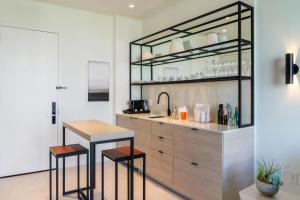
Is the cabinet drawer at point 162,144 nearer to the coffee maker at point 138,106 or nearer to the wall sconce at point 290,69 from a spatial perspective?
the coffee maker at point 138,106

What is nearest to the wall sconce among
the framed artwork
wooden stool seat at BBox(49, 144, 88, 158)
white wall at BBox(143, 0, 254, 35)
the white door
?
white wall at BBox(143, 0, 254, 35)

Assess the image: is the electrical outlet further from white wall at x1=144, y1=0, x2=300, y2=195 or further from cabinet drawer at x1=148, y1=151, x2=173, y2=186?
cabinet drawer at x1=148, y1=151, x2=173, y2=186

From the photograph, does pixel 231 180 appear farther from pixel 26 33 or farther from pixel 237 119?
pixel 26 33

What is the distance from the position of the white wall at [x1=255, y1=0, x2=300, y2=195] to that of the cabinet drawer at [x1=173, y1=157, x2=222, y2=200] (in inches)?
26.0

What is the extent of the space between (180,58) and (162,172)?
1.72 metres

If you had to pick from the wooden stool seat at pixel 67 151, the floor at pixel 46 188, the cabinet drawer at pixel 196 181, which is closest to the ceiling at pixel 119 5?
the wooden stool seat at pixel 67 151

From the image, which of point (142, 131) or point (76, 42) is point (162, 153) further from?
point (76, 42)

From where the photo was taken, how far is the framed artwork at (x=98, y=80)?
4031 mm

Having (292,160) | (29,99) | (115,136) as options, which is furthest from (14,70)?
(292,160)

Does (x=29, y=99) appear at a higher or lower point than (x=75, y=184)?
higher

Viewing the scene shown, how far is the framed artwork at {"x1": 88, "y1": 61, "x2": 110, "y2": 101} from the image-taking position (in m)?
4.03

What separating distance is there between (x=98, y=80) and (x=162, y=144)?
6.00 feet

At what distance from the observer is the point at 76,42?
12.8 ft

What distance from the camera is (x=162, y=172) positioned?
9.82 feet
